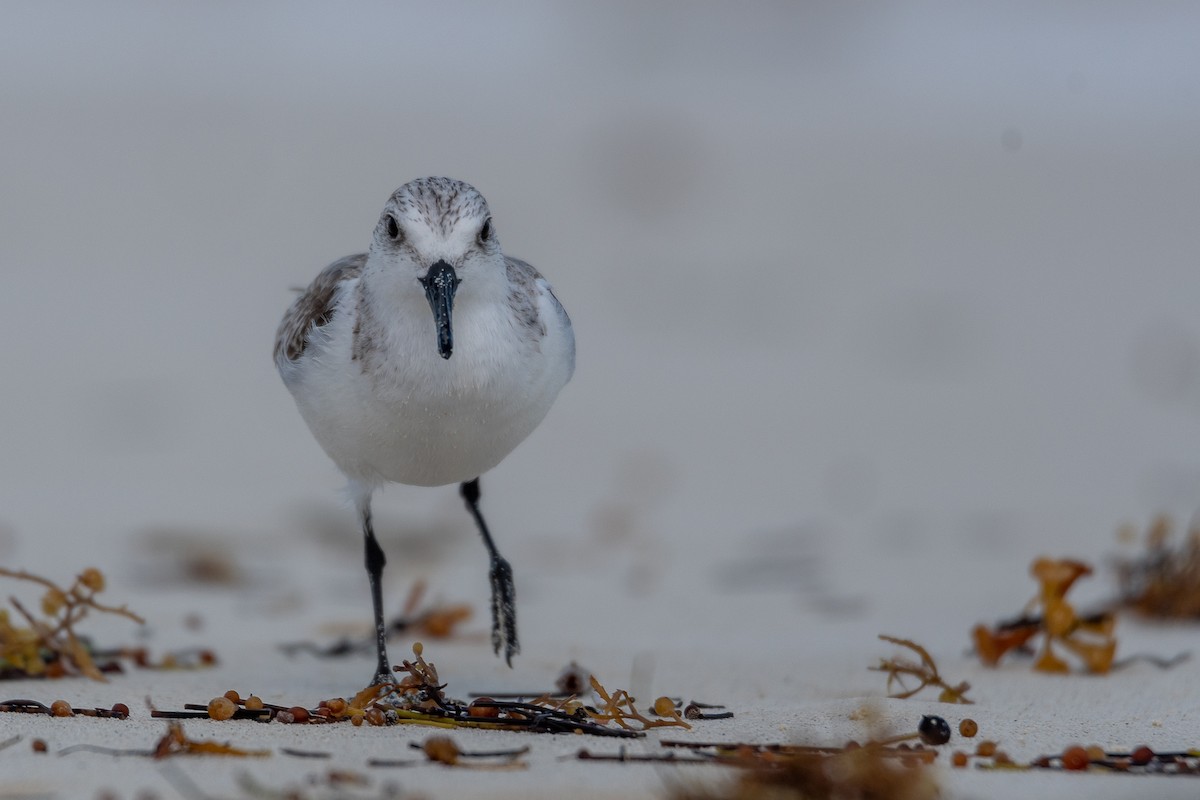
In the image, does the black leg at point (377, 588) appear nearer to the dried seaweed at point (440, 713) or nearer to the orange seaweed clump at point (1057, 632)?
the dried seaweed at point (440, 713)

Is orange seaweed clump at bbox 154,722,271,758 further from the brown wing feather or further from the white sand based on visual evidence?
the brown wing feather

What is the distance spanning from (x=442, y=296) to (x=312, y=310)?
3.18 feet

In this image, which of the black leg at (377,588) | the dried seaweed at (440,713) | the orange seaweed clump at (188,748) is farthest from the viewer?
the black leg at (377,588)

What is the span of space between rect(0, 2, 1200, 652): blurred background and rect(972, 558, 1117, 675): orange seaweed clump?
168 centimetres

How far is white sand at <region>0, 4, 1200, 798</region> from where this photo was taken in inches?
190

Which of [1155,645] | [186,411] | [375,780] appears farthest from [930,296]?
[375,780]

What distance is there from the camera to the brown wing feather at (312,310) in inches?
185

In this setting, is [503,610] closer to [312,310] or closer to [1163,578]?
[312,310]

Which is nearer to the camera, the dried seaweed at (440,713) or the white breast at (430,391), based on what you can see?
the dried seaweed at (440,713)

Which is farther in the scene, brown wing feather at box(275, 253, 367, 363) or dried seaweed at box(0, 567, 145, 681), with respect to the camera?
brown wing feather at box(275, 253, 367, 363)

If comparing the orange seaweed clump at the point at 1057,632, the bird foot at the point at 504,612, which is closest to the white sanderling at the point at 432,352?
the bird foot at the point at 504,612

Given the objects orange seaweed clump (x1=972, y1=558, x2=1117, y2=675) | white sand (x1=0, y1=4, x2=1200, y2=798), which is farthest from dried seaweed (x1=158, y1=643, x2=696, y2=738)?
orange seaweed clump (x1=972, y1=558, x2=1117, y2=675)

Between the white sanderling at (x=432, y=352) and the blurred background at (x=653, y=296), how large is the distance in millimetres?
1083

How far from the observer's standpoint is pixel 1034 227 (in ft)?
36.8
